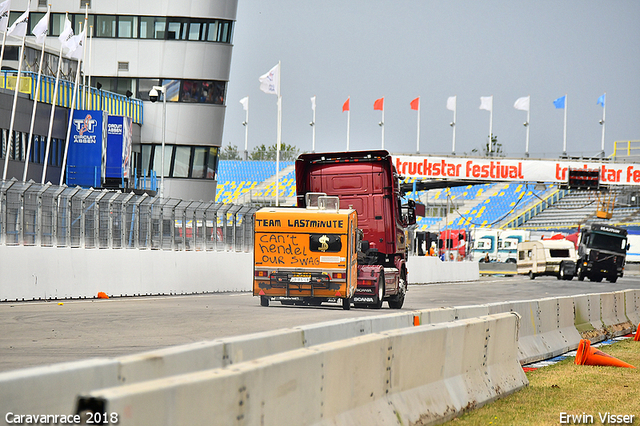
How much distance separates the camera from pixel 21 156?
43.8m

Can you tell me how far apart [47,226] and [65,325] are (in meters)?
7.32

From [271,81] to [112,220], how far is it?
905 inches

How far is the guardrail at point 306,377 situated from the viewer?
13.8 ft

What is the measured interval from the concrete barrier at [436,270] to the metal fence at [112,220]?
14.8 m

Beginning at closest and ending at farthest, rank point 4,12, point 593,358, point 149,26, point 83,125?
1. point 593,358
2. point 4,12
3. point 83,125
4. point 149,26

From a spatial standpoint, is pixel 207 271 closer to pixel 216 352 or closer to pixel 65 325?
pixel 65 325

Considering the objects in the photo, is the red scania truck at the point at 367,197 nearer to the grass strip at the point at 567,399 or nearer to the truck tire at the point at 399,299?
the truck tire at the point at 399,299

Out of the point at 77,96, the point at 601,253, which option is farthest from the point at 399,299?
the point at 601,253

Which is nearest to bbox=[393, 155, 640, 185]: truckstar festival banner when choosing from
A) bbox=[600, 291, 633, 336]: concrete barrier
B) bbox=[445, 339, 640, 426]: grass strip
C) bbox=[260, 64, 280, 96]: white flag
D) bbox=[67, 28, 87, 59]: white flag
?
bbox=[260, 64, 280, 96]: white flag

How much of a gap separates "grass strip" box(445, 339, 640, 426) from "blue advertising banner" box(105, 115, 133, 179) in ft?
126

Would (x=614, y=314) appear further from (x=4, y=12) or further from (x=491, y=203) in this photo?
(x=491, y=203)

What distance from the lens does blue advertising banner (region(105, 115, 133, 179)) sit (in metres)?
48.1

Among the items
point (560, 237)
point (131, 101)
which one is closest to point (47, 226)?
point (131, 101)

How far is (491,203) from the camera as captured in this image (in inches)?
3593
